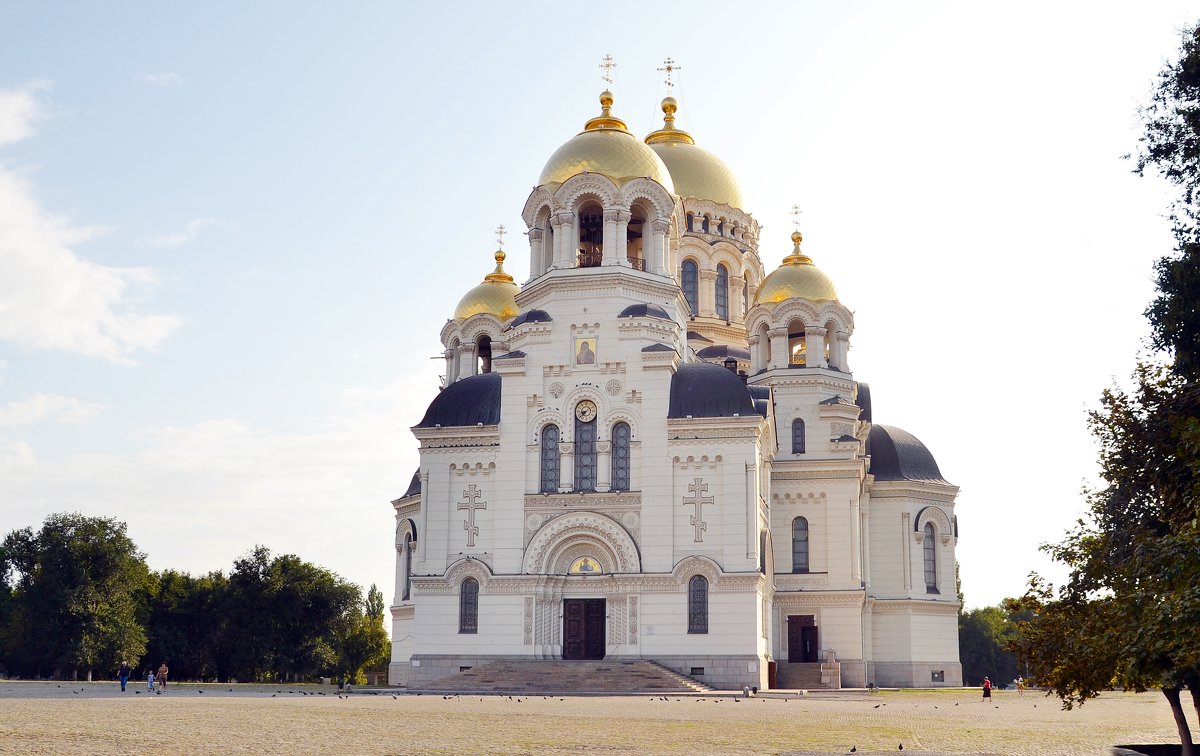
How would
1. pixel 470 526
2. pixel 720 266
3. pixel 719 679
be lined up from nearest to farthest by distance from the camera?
1. pixel 719 679
2. pixel 470 526
3. pixel 720 266

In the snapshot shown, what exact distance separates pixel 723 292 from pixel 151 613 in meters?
30.6

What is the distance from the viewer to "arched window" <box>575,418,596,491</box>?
41.7m

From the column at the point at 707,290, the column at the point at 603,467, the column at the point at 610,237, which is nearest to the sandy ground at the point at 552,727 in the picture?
the column at the point at 603,467

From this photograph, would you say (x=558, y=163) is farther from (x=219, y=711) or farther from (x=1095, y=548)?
(x=1095, y=548)

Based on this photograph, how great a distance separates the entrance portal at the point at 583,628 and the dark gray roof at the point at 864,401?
16.5 meters

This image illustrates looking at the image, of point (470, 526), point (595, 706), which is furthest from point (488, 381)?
point (595, 706)

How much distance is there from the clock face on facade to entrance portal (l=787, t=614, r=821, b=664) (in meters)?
12.1

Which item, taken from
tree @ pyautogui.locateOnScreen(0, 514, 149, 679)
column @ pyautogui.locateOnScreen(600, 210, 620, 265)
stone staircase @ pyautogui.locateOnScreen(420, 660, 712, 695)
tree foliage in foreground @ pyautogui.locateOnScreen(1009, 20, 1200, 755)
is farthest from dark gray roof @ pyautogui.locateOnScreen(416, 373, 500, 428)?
tree foliage in foreground @ pyautogui.locateOnScreen(1009, 20, 1200, 755)

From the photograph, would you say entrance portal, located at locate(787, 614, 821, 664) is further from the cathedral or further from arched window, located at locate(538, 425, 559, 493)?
arched window, located at locate(538, 425, 559, 493)

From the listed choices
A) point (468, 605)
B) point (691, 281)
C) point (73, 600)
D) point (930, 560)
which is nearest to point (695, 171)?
point (691, 281)

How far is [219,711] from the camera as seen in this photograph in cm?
2503

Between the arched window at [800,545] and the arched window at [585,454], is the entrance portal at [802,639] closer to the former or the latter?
the arched window at [800,545]

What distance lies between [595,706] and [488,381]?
18.4m

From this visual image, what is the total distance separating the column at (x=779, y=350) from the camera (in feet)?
167
